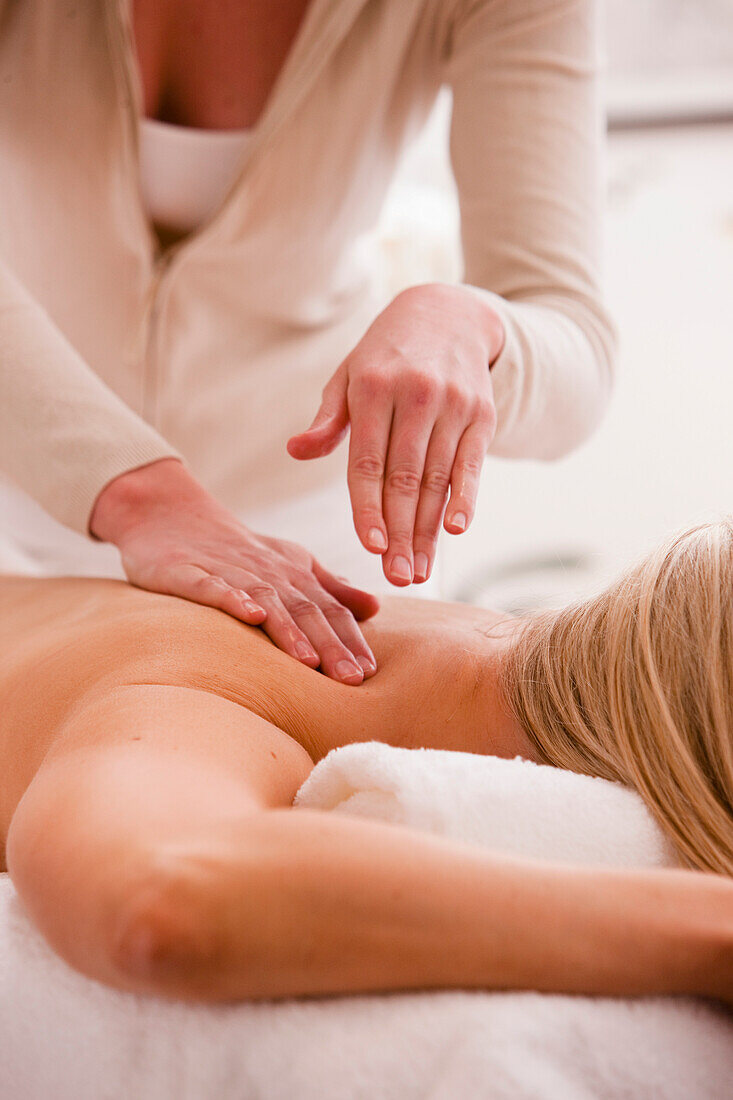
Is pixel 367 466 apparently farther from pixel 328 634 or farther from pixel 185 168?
pixel 185 168

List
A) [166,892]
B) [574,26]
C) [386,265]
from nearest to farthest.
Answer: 1. [166,892]
2. [574,26]
3. [386,265]

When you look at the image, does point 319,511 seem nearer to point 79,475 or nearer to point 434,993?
point 79,475

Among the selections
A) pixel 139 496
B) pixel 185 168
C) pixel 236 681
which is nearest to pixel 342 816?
pixel 236 681

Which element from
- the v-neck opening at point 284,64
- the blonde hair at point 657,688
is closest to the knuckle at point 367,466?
the blonde hair at point 657,688

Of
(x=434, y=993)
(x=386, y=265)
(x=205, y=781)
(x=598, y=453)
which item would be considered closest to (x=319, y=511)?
(x=205, y=781)

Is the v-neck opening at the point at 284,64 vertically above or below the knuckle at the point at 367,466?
above

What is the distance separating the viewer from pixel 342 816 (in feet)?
2.08

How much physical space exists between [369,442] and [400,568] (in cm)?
12

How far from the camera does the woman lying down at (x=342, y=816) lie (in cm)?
56

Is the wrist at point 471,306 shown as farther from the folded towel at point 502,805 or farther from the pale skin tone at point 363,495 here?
the folded towel at point 502,805

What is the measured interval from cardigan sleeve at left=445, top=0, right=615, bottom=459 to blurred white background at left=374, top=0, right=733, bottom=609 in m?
1.71

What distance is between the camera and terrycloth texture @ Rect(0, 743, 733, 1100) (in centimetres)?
55

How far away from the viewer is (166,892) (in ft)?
1.79

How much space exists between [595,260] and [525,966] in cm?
100
